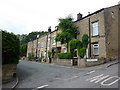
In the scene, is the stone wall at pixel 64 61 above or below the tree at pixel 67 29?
below

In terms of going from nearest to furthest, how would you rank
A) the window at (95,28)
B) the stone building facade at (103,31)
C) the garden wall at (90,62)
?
the garden wall at (90,62), the stone building facade at (103,31), the window at (95,28)

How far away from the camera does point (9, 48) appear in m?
11.7

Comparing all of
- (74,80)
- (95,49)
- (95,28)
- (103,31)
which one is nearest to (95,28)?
(95,28)

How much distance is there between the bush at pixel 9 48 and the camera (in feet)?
37.4

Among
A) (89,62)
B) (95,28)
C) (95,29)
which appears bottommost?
(89,62)

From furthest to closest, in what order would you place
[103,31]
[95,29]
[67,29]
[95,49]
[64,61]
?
[67,29] < [64,61] < [95,29] < [95,49] < [103,31]

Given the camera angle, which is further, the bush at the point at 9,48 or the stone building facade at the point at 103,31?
the stone building facade at the point at 103,31

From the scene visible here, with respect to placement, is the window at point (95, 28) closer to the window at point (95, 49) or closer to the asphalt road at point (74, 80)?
the window at point (95, 49)

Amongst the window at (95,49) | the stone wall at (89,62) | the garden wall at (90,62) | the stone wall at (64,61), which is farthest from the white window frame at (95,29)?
the stone wall at (64,61)

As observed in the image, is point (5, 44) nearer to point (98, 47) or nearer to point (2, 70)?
point (2, 70)

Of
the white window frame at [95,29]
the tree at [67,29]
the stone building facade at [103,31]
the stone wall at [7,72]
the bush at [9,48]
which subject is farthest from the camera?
the tree at [67,29]

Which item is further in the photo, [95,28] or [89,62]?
[95,28]

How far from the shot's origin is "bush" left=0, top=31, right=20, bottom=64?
11408mm

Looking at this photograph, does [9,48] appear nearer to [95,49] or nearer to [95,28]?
[95,49]
